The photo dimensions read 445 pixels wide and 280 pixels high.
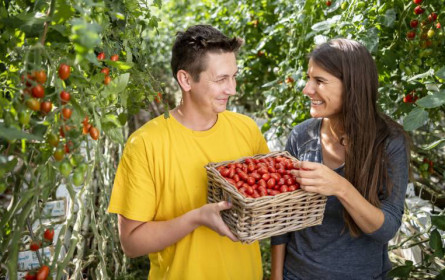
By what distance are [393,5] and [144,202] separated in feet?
4.72

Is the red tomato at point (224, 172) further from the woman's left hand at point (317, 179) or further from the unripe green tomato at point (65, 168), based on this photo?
the unripe green tomato at point (65, 168)

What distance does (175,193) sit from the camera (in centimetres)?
141

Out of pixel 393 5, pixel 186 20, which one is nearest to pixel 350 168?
pixel 393 5

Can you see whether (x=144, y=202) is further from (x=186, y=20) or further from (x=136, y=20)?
(x=186, y=20)

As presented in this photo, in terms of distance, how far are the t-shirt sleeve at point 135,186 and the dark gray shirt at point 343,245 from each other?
1.72 ft

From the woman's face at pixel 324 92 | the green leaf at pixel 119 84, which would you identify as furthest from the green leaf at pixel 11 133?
the woman's face at pixel 324 92

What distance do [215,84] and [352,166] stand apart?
516 millimetres

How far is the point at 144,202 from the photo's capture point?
53.0 inches

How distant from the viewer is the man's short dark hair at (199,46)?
4.70 ft

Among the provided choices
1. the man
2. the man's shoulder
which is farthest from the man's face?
the man's shoulder

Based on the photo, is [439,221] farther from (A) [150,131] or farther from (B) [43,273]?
(B) [43,273]

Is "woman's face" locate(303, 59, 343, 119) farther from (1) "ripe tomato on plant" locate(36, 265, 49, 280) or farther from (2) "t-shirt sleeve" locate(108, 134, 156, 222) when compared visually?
(1) "ripe tomato on plant" locate(36, 265, 49, 280)

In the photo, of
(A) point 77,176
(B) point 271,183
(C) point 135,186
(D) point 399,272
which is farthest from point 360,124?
(A) point 77,176

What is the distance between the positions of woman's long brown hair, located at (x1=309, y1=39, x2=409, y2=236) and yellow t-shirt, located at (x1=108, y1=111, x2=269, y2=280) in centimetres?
41
